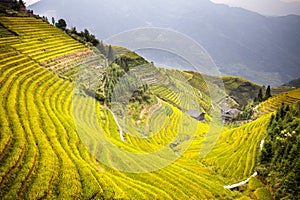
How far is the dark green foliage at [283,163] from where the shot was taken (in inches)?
741

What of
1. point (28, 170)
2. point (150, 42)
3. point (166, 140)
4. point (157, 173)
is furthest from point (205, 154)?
point (28, 170)

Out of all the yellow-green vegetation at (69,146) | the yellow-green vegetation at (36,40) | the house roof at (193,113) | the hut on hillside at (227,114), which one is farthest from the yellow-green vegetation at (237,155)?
the hut on hillside at (227,114)

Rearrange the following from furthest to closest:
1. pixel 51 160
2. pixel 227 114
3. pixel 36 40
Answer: pixel 227 114 < pixel 36 40 < pixel 51 160

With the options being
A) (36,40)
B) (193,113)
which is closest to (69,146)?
(36,40)

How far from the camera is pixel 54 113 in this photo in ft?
65.9

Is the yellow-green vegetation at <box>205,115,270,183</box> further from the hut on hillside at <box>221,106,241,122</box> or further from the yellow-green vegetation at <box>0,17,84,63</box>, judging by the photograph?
the hut on hillside at <box>221,106,241,122</box>

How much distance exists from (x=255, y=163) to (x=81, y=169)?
76.2 feet

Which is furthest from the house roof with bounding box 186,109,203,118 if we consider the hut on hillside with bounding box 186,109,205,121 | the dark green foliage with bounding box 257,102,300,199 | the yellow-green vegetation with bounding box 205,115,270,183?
the dark green foliage with bounding box 257,102,300,199

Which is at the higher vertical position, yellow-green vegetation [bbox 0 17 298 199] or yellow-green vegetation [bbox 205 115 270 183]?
yellow-green vegetation [bbox 0 17 298 199]

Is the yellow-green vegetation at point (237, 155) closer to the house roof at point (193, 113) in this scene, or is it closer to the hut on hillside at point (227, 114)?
the house roof at point (193, 113)

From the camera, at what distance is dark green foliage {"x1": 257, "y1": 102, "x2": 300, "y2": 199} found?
18.8 meters

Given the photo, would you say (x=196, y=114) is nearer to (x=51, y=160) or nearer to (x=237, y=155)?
(x=237, y=155)

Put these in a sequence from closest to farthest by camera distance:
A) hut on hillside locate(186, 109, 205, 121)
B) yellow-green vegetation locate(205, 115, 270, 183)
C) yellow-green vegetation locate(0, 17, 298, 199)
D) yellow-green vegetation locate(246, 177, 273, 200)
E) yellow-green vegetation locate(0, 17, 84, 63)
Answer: yellow-green vegetation locate(0, 17, 298, 199)
yellow-green vegetation locate(246, 177, 273, 200)
yellow-green vegetation locate(205, 115, 270, 183)
yellow-green vegetation locate(0, 17, 84, 63)
hut on hillside locate(186, 109, 205, 121)

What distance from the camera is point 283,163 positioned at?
22.2 metres
